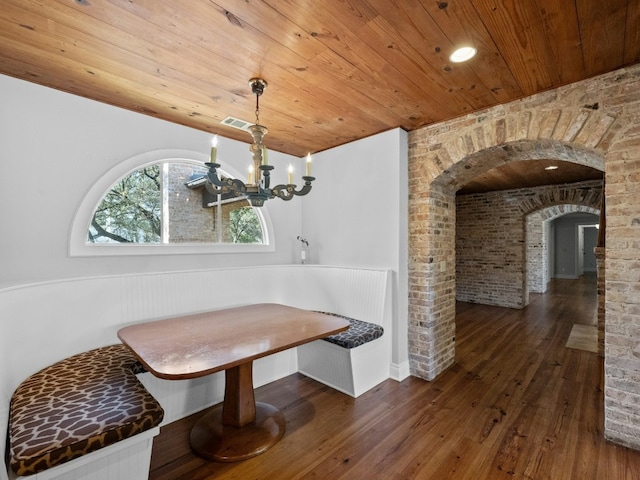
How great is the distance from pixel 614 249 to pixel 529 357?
2016mm

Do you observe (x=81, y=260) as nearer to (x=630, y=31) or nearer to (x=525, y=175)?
(x=630, y=31)

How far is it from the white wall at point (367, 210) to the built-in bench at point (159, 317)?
0.59ft

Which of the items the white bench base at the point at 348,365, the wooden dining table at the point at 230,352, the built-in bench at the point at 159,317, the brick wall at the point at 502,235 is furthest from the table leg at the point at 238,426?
the brick wall at the point at 502,235

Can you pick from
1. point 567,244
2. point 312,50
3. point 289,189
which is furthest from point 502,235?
point 567,244

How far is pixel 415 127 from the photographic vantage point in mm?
2869

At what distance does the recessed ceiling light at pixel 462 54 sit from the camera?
1.71m

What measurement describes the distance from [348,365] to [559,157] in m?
2.51

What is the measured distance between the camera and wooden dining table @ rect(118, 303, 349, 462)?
153 cm

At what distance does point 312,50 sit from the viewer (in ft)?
5.62

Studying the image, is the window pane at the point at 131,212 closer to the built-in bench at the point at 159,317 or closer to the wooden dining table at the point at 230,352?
the built-in bench at the point at 159,317

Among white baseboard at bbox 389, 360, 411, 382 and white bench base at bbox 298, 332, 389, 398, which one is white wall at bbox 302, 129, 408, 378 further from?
white bench base at bbox 298, 332, 389, 398

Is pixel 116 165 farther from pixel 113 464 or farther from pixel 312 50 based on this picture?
pixel 113 464

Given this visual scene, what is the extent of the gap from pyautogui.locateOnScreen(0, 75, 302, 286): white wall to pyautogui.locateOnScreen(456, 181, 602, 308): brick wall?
19.8 feet

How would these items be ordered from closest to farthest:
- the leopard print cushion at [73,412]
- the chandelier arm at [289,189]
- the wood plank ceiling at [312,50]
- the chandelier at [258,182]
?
1. the leopard print cushion at [73,412]
2. the wood plank ceiling at [312,50]
3. the chandelier at [258,182]
4. the chandelier arm at [289,189]
